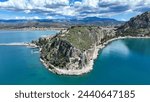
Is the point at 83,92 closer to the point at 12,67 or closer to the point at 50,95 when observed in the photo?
the point at 50,95

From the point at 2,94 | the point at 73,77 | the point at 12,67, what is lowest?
the point at 73,77

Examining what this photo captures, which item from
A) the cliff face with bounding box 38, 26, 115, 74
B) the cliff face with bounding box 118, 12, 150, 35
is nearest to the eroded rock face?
the cliff face with bounding box 38, 26, 115, 74

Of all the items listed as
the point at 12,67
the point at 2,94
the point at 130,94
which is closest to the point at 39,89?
the point at 2,94

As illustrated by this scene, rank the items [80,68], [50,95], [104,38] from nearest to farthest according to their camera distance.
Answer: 1. [50,95]
2. [80,68]
3. [104,38]

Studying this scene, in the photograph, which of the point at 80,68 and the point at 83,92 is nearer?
the point at 83,92

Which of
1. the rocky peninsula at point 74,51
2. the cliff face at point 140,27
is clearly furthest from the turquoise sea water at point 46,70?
the cliff face at point 140,27

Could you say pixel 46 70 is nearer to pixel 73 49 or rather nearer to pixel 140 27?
pixel 73 49

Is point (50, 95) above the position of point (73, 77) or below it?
→ above

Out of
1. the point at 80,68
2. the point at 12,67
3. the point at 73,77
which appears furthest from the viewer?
the point at 80,68
